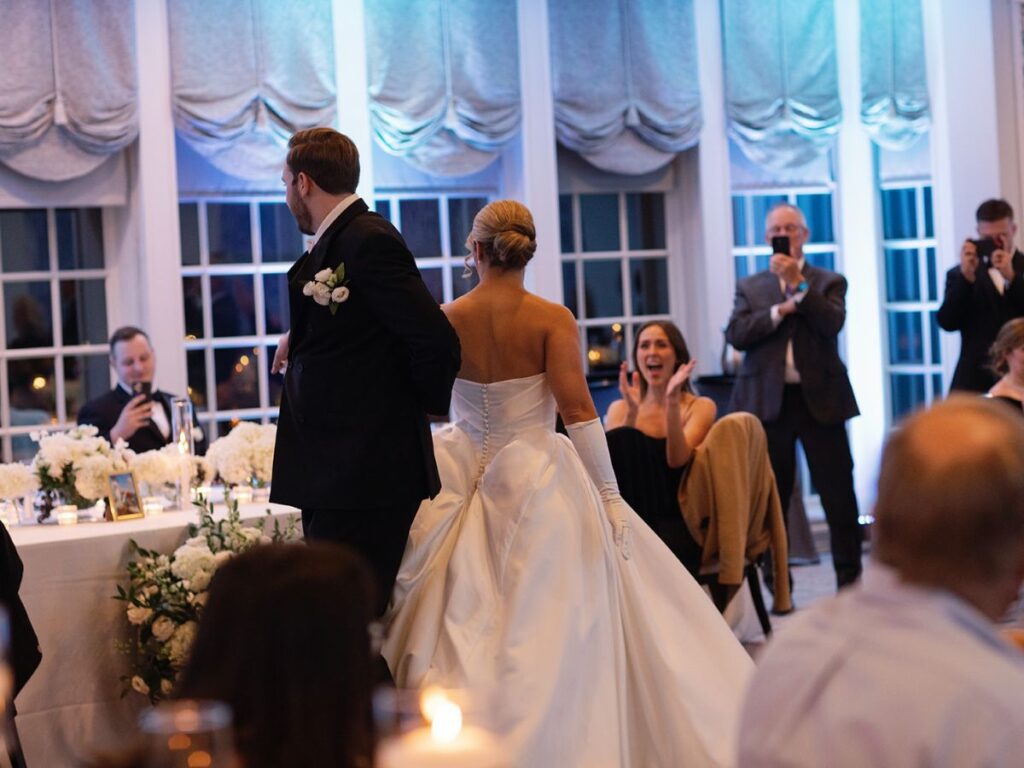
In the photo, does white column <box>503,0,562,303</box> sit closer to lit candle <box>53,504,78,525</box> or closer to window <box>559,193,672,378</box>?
window <box>559,193,672,378</box>

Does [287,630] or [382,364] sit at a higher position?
[382,364]

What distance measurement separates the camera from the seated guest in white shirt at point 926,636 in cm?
117

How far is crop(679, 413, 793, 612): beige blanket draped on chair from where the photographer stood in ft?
15.9

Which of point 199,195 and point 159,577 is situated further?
point 199,195

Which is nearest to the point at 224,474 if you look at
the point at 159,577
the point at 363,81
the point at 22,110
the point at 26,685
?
the point at 159,577

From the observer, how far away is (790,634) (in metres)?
1.31

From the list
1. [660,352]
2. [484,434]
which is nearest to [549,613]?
[484,434]

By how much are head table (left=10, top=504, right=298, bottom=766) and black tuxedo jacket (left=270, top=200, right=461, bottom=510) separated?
780 mm

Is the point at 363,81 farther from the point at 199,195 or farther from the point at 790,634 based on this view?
the point at 790,634

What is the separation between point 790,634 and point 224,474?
10.7 feet

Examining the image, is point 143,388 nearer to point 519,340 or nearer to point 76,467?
Result: point 76,467

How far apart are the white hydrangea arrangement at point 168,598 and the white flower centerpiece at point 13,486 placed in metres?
0.42

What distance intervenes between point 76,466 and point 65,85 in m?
2.61

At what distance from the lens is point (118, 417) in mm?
5547
